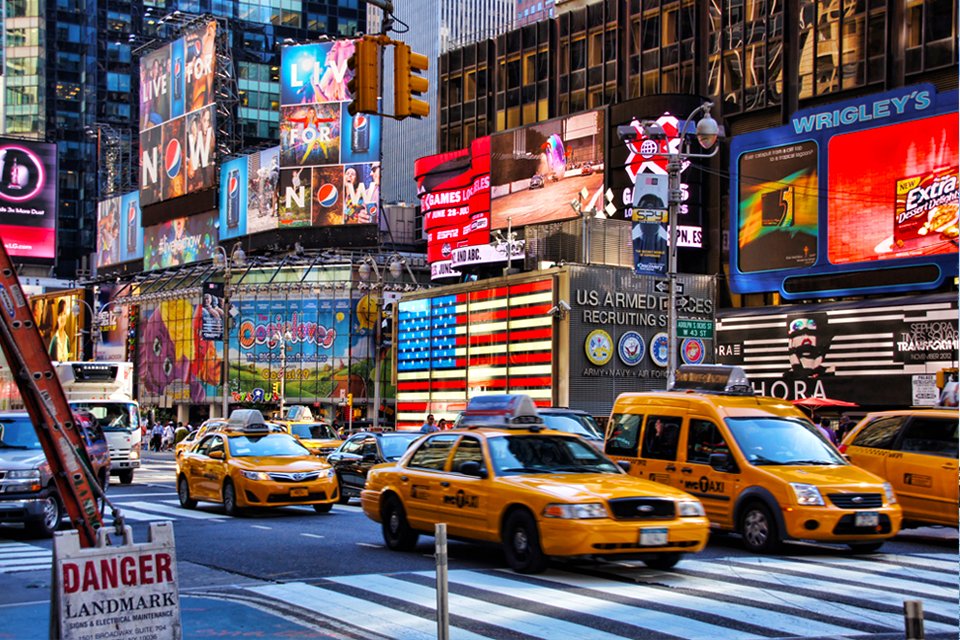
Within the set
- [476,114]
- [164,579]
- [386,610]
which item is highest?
[476,114]

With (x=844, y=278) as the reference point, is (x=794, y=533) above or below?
below

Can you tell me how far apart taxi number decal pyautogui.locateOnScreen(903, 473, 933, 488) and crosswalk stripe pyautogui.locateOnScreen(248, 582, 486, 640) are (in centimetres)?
903

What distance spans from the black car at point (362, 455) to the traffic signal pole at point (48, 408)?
1490 cm

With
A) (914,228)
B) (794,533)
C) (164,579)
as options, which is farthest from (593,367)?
(164,579)

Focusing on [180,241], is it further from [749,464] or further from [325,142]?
[749,464]

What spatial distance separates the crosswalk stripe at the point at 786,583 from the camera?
37.4ft

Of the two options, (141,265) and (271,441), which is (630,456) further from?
(141,265)

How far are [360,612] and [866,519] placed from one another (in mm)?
6748

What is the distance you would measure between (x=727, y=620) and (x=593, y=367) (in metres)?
33.9

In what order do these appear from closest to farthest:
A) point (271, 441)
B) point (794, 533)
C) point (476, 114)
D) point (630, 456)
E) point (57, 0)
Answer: point (794, 533) < point (630, 456) < point (271, 441) < point (476, 114) < point (57, 0)

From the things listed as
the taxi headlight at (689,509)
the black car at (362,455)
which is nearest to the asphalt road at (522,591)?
the taxi headlight at (689,509)

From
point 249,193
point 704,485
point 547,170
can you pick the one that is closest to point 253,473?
point 704,485

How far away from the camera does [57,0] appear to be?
5349 inches

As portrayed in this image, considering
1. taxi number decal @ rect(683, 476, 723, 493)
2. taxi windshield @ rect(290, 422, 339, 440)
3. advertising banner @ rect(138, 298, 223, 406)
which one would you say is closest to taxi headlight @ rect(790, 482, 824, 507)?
taxi number decal @ rect(683, 476, 723, 493)
